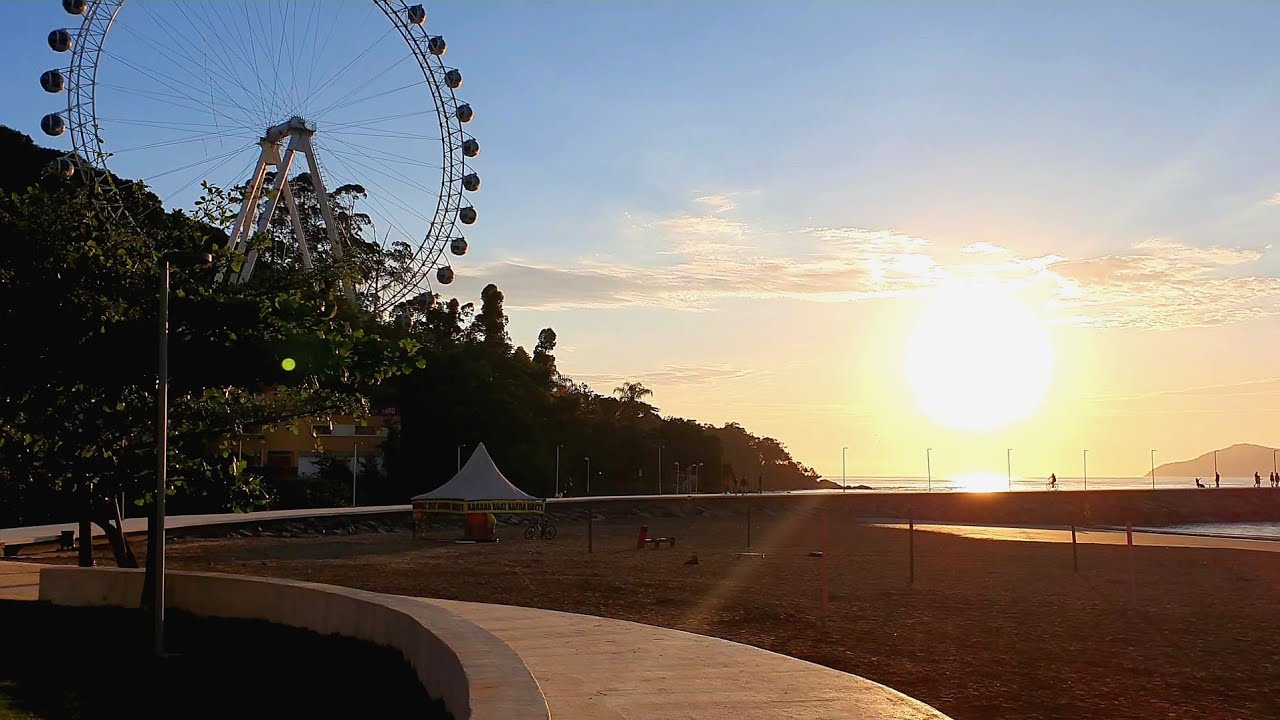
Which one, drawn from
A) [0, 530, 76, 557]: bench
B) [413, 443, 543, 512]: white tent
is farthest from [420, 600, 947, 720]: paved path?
[413, 443, 543, 512]: white tent

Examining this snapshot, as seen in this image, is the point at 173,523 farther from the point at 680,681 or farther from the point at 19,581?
the point at 680,681

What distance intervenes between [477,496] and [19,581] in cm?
2059

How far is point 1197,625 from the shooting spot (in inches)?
719

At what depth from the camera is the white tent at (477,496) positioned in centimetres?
4097

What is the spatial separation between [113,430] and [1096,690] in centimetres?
1393

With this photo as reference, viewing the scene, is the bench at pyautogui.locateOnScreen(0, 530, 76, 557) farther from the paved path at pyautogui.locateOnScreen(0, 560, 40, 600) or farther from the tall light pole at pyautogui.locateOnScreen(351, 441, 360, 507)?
the tall light pole at pyautogui.locateOnScreen(351, 441, 360, 507)

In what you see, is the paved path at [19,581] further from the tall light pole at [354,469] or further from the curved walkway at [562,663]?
the tall light pole at [354,469]

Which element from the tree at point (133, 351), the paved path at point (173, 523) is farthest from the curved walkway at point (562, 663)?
the paved path at point (173, 523)

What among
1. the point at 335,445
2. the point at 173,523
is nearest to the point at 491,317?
the point at 335,445

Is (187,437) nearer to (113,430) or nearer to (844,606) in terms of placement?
(113,430)

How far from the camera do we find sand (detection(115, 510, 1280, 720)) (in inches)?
484

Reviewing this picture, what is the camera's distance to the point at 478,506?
4069 cm

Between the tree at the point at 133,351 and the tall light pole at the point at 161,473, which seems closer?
the tall light pole at the point at 161,473

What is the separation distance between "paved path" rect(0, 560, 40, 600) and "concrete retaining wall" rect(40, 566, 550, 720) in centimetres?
196
